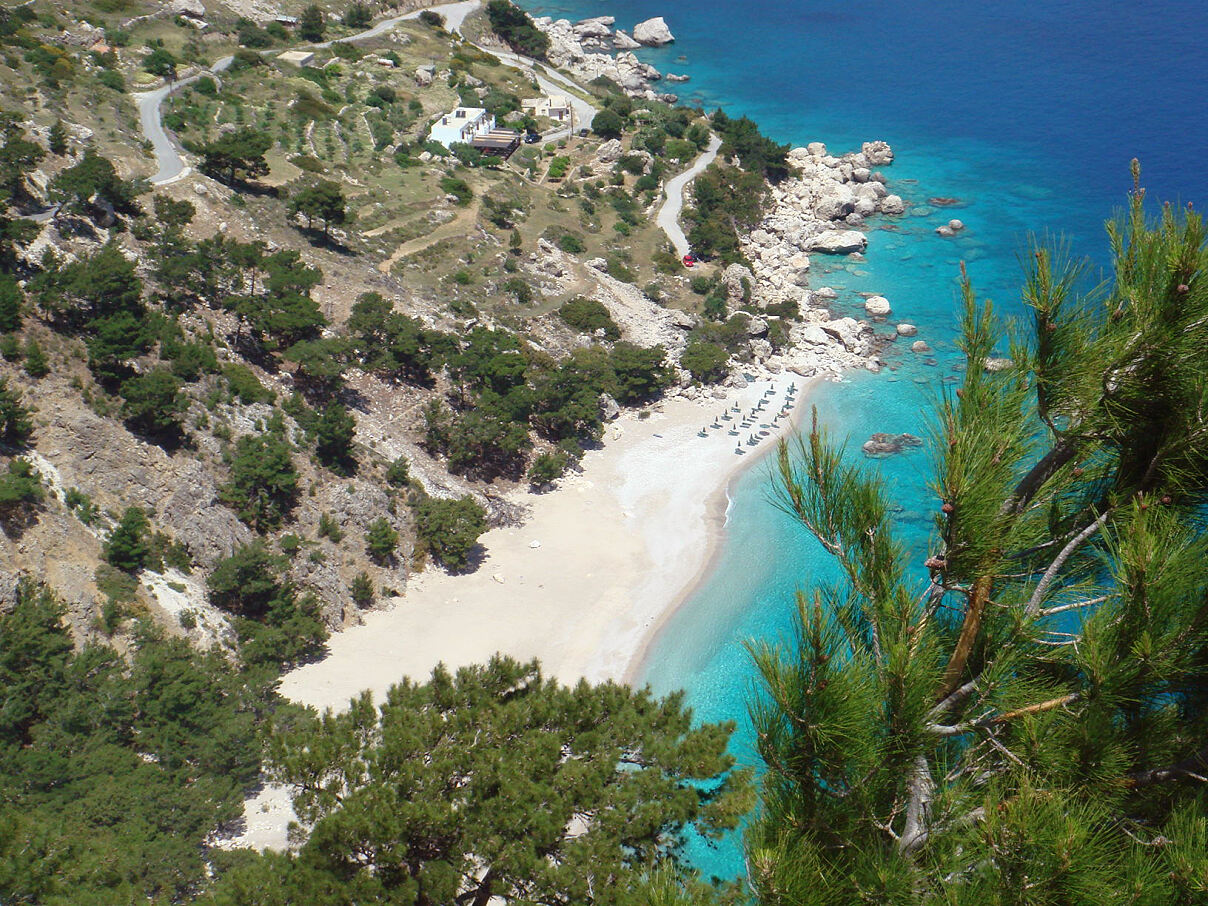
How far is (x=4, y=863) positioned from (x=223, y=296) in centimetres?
2910

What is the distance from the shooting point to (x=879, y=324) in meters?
57.2

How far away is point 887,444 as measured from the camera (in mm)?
45469

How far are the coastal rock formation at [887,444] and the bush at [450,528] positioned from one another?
2072 cm

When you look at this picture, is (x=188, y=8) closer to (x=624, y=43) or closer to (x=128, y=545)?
(x=624, y=43)

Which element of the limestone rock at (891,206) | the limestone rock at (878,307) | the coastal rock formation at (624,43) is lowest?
the limestone rock at (878,307)

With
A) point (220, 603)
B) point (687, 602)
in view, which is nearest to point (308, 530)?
point (220, 603)

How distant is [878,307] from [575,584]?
32957 millimetres

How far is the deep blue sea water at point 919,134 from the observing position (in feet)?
120

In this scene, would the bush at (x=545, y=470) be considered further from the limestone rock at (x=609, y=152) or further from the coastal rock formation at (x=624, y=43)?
the coastal rock formation at (x=624, y=43)

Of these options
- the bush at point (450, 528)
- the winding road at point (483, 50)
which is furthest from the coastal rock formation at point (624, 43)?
the bush at point (450, 528)

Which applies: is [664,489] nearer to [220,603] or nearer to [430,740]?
[220,603]

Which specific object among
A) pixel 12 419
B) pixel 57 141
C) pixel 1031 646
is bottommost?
pixel 12 419

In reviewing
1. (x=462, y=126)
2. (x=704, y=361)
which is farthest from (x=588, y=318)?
(x=462, y=126)

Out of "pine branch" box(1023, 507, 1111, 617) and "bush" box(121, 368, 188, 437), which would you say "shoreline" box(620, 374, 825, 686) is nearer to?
"bush" box(121, 368, 188, 437)
